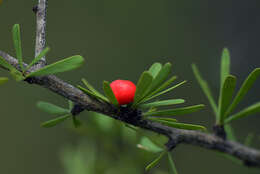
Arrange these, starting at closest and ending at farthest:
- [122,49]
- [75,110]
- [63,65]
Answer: [63,65], [75,110], [122,49]

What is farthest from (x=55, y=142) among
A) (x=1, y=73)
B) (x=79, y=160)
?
(x=79, y=160)

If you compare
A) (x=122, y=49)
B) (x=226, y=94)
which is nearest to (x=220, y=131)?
(x=226, y=94)

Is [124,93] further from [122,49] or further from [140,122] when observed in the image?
[122,49]

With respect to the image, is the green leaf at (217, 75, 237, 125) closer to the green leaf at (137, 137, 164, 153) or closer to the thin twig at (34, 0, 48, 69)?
the green leaf at (137, 137, 164, 153)

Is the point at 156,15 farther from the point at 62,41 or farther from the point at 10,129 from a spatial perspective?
the point at 10,129

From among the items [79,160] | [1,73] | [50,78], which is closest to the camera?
[50,78]
